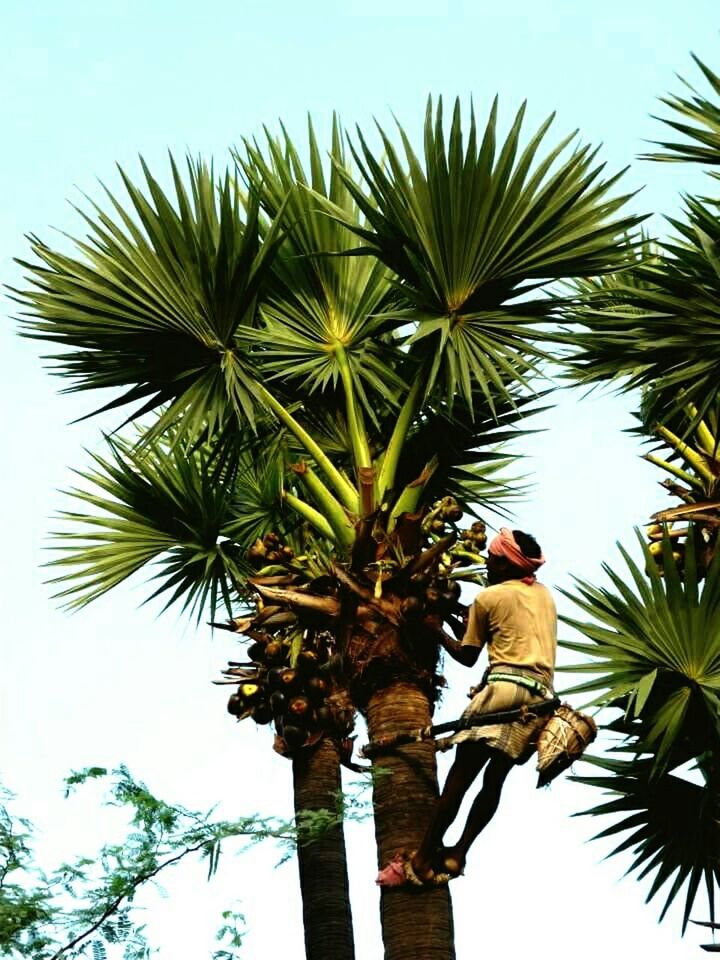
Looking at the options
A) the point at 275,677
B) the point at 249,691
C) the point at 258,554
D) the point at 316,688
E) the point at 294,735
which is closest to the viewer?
the point at 275,677

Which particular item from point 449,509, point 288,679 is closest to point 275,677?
point 288,679

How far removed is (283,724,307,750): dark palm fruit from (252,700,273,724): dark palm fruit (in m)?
0.29

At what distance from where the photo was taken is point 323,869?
12930mm

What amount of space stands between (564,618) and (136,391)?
3.42m

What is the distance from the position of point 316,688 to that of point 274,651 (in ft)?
1.33

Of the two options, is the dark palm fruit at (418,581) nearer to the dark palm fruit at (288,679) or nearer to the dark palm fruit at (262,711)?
the dark palm fruit at (288,679)

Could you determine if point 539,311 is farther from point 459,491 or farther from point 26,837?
point 26,837

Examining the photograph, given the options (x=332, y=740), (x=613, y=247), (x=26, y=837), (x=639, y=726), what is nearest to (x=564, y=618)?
(x=639, y=726)

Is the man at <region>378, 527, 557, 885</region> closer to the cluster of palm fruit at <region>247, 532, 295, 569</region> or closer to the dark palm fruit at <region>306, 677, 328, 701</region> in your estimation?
the dark palm fruit at <region>306, 677, 328, 701</region>

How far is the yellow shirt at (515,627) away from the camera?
31.8ft

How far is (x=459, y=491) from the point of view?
535 inches

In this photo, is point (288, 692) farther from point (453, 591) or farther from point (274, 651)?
point (453, 591)

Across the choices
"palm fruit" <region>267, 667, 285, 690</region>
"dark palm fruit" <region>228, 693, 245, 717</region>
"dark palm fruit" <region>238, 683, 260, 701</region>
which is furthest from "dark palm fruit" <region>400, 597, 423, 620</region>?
"dark palm fruit" <region>228, 693, 245, 717</region>

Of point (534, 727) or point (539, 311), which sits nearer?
point (534, 727)
